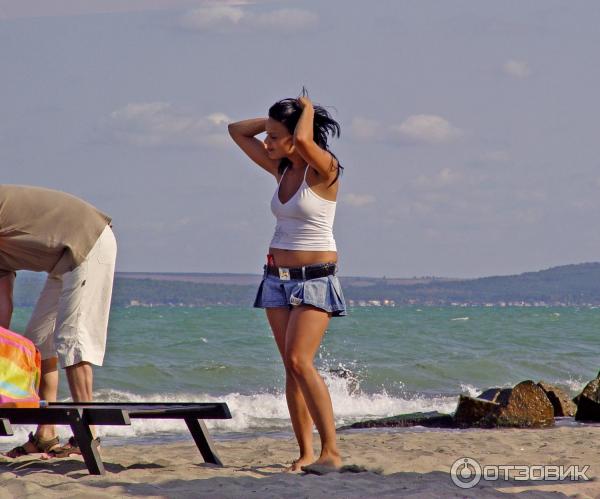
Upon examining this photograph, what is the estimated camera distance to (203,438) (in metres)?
5.91

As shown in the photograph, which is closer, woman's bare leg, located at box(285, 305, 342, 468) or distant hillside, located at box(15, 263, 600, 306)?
woman's bare leg, located at box(285, 305, 342, 468)

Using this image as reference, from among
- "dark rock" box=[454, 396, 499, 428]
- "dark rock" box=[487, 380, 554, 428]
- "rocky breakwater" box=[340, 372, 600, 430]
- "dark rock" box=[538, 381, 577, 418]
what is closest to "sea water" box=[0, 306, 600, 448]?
"rocky breakwater" box=[340, 372, 600, 430]

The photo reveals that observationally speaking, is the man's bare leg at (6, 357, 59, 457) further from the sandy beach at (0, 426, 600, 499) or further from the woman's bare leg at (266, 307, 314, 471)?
the woman's bare leg at (266, 307, 314, 471)

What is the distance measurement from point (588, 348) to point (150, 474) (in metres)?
21.8

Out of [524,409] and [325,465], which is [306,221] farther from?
[524,409]

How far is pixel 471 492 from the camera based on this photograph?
16.5 feet

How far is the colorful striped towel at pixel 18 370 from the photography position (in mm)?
5234

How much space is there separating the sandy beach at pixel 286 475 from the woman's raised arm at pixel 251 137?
1.61 metres

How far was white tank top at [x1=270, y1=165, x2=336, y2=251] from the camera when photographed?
5.29 metres

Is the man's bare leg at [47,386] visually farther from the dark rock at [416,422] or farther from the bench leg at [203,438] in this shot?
the dark rock at [416,422]

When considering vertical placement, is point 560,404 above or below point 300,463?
below

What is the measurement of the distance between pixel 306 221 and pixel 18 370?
157 cm

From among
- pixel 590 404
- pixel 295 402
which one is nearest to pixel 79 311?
pixel 295 402

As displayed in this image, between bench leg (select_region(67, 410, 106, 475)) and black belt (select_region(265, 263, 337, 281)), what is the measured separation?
118 cm
